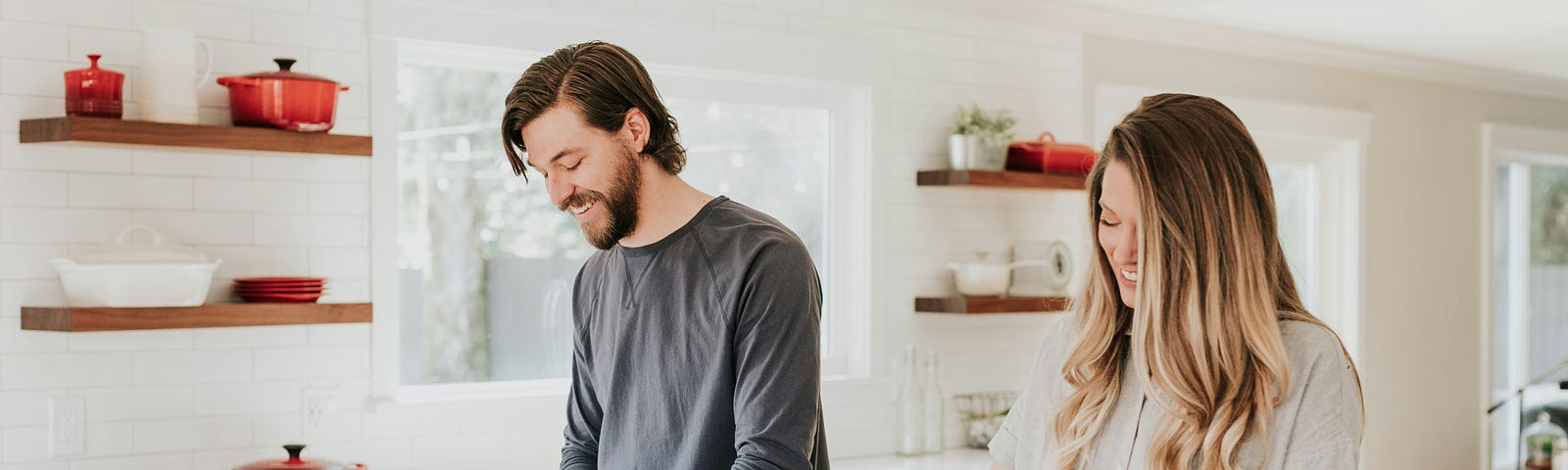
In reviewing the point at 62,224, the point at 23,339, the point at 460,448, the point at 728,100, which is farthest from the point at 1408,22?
the point at 23,339

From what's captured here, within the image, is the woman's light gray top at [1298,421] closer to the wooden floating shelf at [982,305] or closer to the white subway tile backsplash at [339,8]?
the white subway tile backsplash at [339,8]

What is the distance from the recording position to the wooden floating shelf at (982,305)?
4227mm

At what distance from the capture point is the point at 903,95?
4.28 m

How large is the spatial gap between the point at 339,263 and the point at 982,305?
1.93 meters

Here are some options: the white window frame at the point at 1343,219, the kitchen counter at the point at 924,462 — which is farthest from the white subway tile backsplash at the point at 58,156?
the white window frame at the point at 1343,219

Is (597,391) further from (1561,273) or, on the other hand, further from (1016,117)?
(1561,273)

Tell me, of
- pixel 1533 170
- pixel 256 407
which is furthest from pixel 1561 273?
pixel 256 407

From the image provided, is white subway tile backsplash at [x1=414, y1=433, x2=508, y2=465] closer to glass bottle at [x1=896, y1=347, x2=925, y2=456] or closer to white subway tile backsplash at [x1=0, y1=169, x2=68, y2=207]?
white subway tile backsplash at [x1=0, y1=169, x2=68, y2=207]

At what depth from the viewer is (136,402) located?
9.68 ft

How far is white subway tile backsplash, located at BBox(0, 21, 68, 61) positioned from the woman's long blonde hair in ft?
7.32

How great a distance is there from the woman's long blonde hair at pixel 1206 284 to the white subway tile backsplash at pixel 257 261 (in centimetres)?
214

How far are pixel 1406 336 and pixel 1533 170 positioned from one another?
149cm

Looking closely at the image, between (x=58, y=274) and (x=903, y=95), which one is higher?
(x=903, y=95)

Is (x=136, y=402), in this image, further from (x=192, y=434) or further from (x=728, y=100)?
(x=728, y=100)
